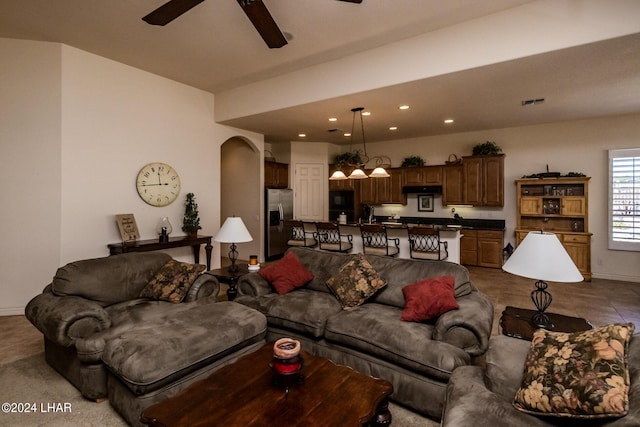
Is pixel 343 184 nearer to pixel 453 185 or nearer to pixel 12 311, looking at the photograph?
pixel 453 185

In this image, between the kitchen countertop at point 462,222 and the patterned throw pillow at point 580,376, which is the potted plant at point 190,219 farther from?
the patterned throw pillow at point 580,376

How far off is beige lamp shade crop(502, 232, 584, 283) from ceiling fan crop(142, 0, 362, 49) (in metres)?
2.06

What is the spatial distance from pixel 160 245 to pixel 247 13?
3360mm

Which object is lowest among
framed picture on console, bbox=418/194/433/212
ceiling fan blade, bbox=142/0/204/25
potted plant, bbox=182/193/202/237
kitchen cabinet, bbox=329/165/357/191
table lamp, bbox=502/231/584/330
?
table lamp, bbox=502/231/584/330

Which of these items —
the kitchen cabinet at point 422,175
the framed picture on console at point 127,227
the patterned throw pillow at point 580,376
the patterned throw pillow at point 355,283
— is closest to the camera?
the patterned throw pillow at point 580,376

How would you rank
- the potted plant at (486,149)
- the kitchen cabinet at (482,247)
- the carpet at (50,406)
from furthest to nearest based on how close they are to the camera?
the potted plant at (486,149) < the kitchen cabinet at (482,247) < the carpet at (50,406)

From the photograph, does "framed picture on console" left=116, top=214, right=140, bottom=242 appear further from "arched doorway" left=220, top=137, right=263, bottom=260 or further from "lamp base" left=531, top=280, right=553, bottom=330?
"lamp base" left=531, top=280, right=553, bottom=330

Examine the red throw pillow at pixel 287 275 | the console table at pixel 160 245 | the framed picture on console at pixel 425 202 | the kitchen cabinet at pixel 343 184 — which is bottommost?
the red throw pillow at pixel 287 275

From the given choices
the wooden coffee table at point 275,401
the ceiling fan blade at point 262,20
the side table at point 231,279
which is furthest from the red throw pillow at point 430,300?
the ceiling fan blade at point 262,20

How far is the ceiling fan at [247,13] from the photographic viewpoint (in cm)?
237

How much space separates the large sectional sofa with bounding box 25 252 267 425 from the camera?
6.58 feet

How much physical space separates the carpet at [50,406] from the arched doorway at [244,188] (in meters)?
4.64

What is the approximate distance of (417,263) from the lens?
3045 millimetres

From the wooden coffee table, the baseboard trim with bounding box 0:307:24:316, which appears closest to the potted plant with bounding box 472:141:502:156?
the wooden coffee table
